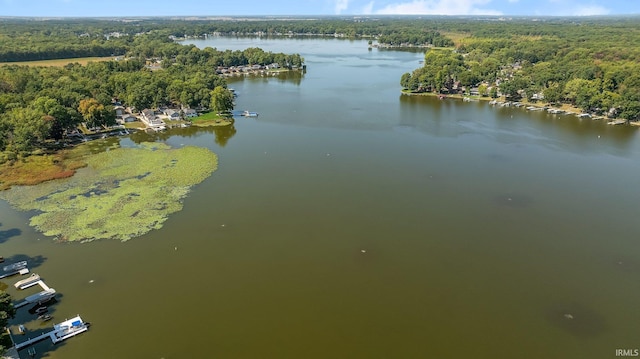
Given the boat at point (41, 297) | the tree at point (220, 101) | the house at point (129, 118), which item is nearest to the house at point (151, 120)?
the house at point (129, 118)

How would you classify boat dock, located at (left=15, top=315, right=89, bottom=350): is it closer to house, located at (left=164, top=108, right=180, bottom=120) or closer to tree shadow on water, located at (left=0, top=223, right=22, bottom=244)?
tree shadow on water, located at (left=0, top=223, right=22, bottom=244)

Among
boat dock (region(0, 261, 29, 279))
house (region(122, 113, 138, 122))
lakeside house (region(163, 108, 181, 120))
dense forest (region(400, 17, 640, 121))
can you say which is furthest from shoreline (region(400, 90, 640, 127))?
boat dock (region(0, 261, 29, 279))

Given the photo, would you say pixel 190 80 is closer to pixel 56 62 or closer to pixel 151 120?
pixel 151 120

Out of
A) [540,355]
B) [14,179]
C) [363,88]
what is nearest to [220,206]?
[14,179]

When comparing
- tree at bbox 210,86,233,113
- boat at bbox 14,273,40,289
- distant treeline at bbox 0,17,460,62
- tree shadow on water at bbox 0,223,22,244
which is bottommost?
boat at bbox 14,273,40,289

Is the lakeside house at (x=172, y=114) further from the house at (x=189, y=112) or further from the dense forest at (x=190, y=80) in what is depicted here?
the dense forest at (x=190, y=80)

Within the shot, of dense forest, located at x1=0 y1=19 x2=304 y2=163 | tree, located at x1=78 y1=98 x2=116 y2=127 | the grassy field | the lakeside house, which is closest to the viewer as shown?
dense forest, located at x1=0 y1=19 x2=304 y2=163

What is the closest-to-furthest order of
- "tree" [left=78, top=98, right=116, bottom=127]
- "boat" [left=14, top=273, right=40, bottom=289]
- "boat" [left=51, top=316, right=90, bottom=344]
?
"boat" [left=51, top=316, right=90, bottom=344] < "boat" [left=14, top=273, right=40, bottom=289] < "tree" [left=78, top=98, right=116, bottom=127]
